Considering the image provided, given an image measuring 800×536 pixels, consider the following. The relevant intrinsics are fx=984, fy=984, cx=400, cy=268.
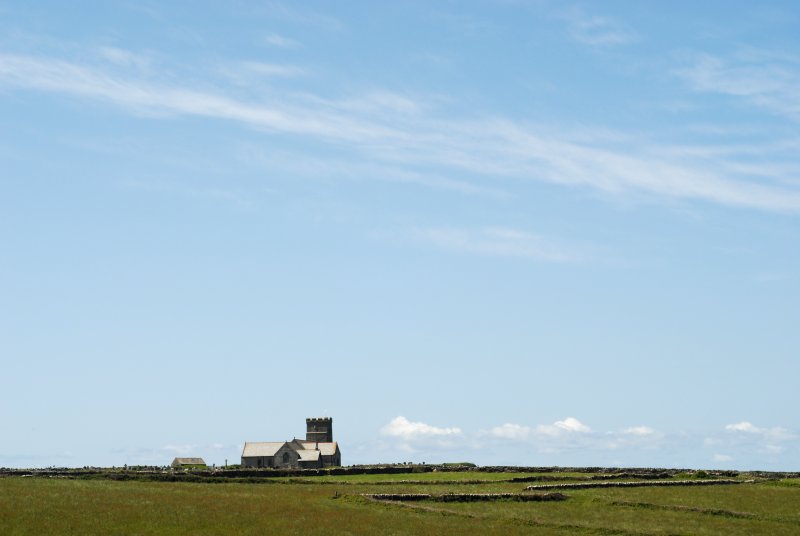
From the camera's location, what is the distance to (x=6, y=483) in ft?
238

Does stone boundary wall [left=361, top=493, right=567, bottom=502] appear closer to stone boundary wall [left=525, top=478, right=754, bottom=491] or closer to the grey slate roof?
stone boundary wall [left=525, top=478, right=754, bottom=491]

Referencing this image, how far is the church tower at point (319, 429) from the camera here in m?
164

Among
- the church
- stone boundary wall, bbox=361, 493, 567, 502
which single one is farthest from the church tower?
stone boundary wall, bbox=361, 493, 567, 502

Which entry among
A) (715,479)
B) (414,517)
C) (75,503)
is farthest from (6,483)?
A: (715,479)

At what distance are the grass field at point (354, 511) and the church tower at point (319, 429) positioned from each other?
86.0 metres

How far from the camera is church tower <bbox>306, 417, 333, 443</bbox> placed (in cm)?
16388

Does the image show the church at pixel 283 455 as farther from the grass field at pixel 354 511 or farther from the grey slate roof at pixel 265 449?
the grass field at pixel 354 511

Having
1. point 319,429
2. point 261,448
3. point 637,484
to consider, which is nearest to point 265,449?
point 261,448

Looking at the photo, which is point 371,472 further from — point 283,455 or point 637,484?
point 283,455

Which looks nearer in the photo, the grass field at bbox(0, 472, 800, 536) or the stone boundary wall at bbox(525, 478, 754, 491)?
the grass field at bbox(0, 472, 800, 536)

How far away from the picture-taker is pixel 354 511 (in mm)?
58562

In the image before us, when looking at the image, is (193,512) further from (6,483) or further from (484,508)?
(6,483)

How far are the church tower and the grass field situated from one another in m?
86.0

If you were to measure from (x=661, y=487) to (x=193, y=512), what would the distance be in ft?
137
